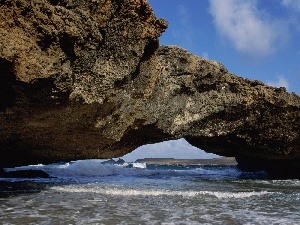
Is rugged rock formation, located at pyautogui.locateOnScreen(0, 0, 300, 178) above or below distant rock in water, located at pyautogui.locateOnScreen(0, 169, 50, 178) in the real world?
above

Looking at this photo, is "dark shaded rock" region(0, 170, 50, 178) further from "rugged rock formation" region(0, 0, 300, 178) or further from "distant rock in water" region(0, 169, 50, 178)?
"rugged rock formation" region(0, 0, 300, 178)

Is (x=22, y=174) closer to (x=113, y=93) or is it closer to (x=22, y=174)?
(x=22, y=174)

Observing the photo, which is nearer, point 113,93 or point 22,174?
point 113,93

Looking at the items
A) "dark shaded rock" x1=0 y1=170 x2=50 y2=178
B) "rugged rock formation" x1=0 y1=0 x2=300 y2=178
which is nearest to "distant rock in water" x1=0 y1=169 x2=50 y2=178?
"dark shaded rock" x1=0 y1=170 x2=50 y2=178

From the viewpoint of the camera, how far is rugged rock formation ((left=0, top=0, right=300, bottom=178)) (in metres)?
7.00

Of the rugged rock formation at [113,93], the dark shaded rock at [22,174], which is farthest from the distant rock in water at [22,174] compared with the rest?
the rugged rock formation at [113,93]

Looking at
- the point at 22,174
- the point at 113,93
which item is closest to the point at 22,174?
the point at 22,174

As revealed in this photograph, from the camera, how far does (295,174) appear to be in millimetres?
21203

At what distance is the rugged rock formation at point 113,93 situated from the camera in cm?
700

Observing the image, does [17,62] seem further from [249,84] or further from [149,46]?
[249,84]

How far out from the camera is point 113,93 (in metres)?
9.59

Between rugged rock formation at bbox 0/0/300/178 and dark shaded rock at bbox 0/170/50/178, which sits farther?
dark shaded rock at bbox 0/170/50/178

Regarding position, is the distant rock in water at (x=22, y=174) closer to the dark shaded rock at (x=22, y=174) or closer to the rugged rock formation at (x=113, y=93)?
the dark shaded rock at (x=22, y=174)

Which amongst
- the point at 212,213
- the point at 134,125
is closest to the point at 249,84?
the point at 134,125
